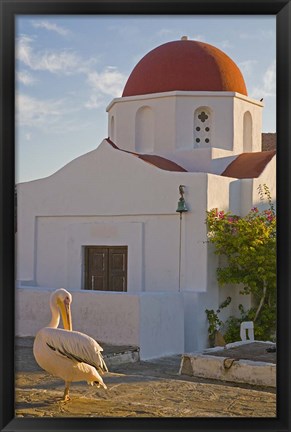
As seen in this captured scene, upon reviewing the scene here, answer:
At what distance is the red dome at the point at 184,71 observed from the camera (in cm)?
1429

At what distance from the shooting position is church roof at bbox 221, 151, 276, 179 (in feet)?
43.2

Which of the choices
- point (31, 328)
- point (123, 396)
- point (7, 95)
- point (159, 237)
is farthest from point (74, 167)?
point (7, 95)

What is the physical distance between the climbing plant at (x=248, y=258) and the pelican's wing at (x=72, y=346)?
20.7ft

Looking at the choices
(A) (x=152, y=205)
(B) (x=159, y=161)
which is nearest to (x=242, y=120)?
(B) (x=159, y=161)

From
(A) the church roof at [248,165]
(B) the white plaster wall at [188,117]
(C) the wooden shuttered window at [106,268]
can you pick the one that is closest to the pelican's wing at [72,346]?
(C) the wooden shuttered window at [106,268]

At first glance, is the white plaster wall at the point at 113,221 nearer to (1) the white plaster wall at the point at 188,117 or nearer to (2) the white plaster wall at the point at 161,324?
(2) the white plaster wall at the point at 161,324

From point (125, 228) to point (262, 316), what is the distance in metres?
3.01

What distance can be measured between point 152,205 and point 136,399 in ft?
21.7

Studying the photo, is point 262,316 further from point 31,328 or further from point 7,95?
point 7,95

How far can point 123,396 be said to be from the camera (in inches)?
246

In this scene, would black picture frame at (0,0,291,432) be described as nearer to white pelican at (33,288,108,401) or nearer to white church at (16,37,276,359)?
white pelican at (33,288,108,401)

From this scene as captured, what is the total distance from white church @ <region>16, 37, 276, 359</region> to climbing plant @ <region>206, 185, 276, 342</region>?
23cm

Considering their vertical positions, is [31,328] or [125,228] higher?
[125,228]

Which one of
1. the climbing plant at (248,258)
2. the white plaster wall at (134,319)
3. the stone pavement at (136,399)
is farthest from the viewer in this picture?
the climbing plant at (248,258)
